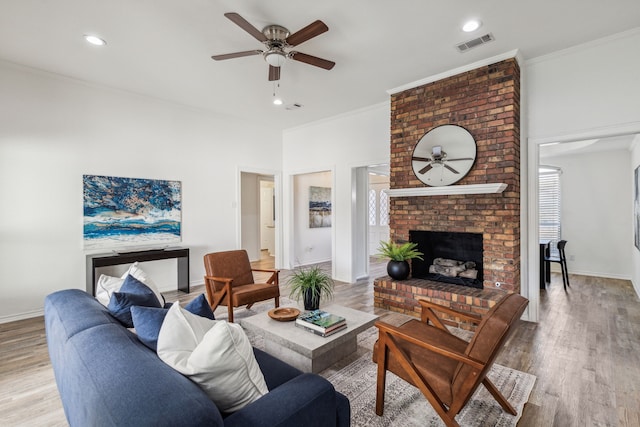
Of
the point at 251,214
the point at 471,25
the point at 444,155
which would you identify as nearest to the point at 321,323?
the point at 444,155

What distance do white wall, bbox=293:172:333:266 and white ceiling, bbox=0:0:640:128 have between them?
3.00m

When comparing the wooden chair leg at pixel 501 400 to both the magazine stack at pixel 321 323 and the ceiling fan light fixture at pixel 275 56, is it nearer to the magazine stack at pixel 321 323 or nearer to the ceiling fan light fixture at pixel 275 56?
the magazine stack at pixel 321 323

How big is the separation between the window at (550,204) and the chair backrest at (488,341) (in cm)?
595

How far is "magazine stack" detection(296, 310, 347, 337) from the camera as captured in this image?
2350 millimetres

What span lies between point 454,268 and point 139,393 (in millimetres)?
3947

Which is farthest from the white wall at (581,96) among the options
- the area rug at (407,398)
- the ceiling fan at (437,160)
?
the area rug at (407,398)

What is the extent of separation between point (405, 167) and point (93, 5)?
3.72m

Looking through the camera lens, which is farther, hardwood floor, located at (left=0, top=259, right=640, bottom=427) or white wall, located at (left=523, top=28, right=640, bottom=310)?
white wall, located at (left=523, top=28, right=640, bottom=310)

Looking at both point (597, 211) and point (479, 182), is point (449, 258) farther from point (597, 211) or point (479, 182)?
point (597, 211)

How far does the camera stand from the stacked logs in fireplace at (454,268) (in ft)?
13.2

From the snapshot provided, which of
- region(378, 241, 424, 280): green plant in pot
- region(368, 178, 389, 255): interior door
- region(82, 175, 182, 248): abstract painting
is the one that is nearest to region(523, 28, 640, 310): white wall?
region(378, 241, 424, 280): green plant in pot

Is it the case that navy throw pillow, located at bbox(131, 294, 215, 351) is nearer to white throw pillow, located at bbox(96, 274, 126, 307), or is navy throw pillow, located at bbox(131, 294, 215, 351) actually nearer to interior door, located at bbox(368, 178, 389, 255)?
white throw pillow, located at bbox(96, 274, 126, 307)

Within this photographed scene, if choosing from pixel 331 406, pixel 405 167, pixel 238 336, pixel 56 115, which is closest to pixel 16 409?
pixel 238 336

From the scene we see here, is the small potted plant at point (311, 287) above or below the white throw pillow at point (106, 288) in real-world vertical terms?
below
